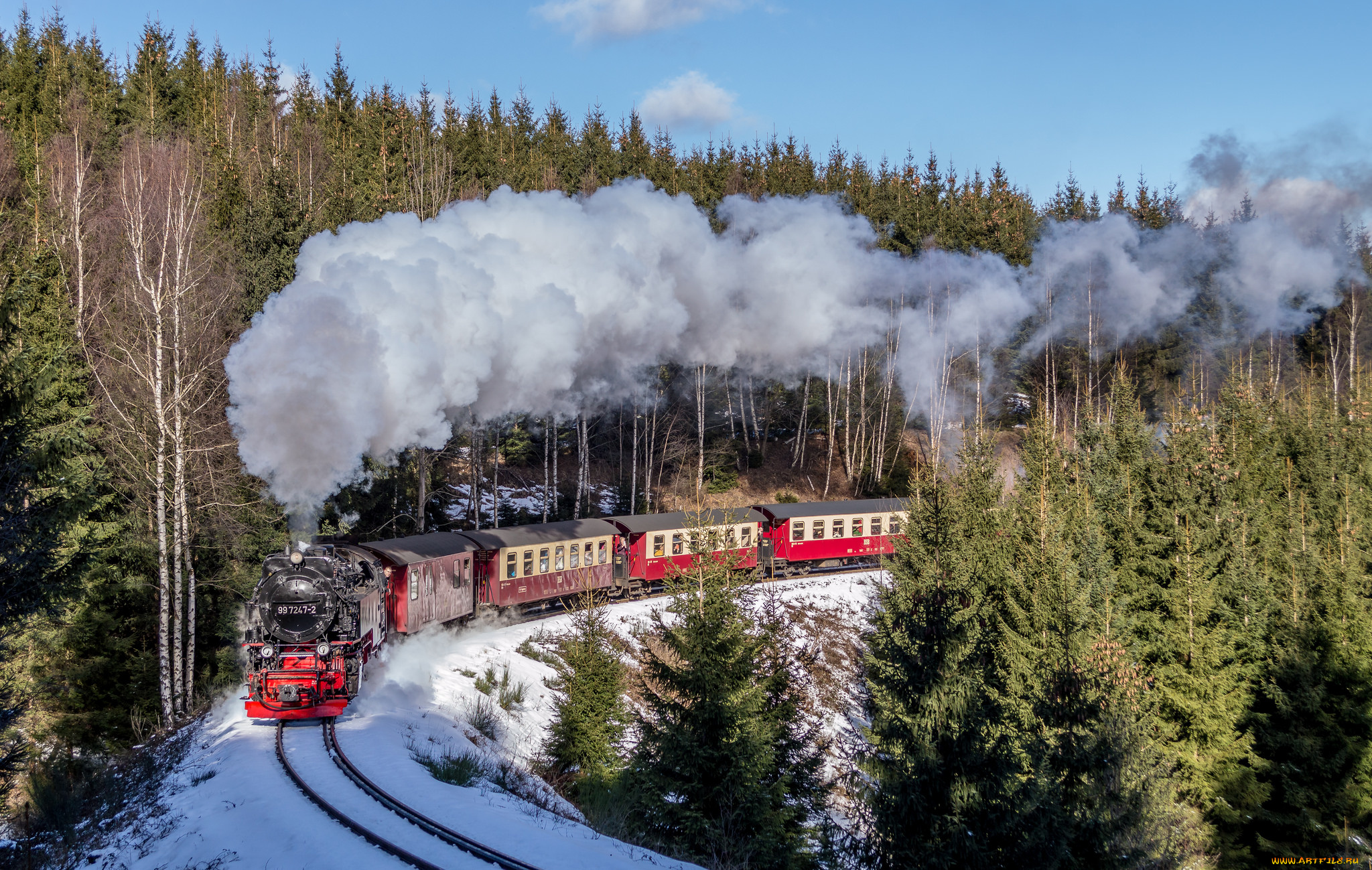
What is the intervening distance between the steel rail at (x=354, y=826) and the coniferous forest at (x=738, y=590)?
292 cm

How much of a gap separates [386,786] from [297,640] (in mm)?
3945

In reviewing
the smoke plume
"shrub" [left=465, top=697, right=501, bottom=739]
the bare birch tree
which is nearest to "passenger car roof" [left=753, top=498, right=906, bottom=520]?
the smoke plume

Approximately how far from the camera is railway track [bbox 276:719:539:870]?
10.1 meters

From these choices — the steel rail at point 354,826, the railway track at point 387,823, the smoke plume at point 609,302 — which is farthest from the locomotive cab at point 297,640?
the steel rail at point 354,826

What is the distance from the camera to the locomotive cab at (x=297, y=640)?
15320 mm

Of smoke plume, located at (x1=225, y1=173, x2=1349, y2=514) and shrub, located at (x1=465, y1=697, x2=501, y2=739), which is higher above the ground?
smoke plume, located at (x1=225, y1=173, x2=1349, y2=514)

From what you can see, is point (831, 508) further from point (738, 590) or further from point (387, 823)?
point (387, 823)

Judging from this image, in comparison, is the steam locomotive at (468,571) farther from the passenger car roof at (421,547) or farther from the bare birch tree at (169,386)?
the bare birch tree at (169,386)

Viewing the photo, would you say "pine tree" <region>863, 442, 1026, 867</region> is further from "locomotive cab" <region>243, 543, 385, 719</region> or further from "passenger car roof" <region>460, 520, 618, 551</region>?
"passenger car roof" <region>460, 520, 618, 551</region>

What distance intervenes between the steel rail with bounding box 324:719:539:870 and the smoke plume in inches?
200

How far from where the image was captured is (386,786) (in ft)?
41.6

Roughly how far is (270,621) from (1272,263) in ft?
165

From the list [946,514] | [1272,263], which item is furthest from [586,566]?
[1272,263]

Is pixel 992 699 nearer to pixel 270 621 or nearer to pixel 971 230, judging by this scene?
pixel 270 621
